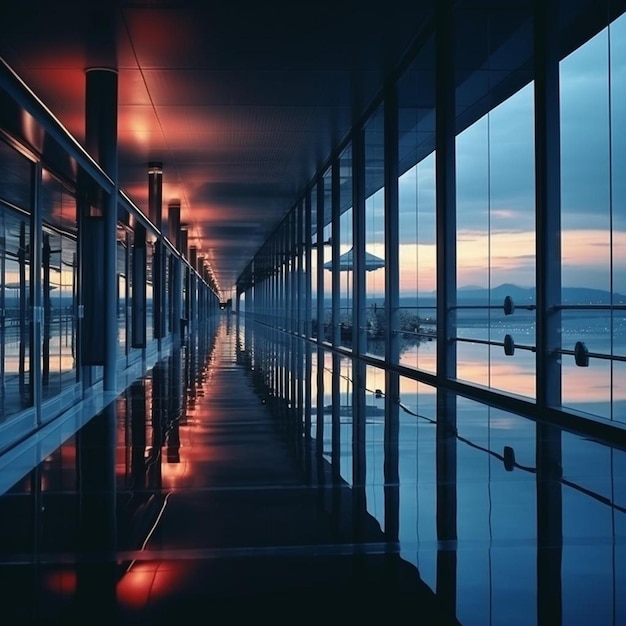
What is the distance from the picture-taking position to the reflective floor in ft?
10.5

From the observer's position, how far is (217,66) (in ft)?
39.9

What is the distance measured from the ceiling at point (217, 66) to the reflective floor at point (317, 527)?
510 cm

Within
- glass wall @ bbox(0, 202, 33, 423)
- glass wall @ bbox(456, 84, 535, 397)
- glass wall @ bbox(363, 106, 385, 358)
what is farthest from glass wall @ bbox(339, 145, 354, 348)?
glass wall @ bbox(456, 84, 535, 397)

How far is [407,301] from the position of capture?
15531 mm

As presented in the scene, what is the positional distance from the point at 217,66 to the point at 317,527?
9.17 m

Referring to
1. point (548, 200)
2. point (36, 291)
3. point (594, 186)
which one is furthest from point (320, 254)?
point (36, 291)

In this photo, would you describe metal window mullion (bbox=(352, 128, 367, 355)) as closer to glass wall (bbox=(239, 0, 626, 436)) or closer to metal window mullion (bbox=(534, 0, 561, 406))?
glass wall (bbox=(239, 0, 626, 436))

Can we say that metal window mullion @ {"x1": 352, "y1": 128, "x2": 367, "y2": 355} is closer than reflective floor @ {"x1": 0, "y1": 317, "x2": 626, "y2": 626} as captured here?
No

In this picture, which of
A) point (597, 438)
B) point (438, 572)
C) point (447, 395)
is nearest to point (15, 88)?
point (438, 572)

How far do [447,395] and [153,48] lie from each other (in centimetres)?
594

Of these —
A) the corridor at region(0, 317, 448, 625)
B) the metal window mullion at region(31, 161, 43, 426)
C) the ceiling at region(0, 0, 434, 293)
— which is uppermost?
the ceiling at region(0, 0, 434, 293)

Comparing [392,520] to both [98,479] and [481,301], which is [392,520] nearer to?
[98,479]

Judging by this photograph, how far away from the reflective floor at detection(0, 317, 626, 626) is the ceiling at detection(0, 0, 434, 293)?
510 cm

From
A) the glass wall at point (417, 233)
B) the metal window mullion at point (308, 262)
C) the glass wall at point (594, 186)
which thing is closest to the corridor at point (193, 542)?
the glass wall at point (594, 186)
